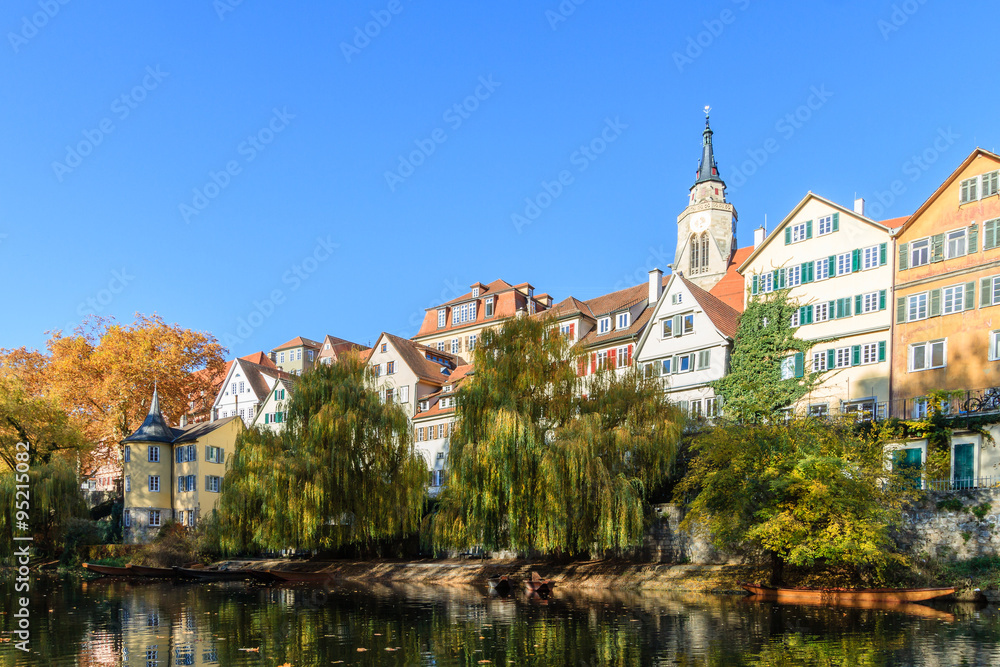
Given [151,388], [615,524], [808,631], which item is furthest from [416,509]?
[151,388]

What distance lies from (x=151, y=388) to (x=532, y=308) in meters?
34.9

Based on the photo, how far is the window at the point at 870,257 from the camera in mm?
46688

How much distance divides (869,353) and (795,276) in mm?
6283

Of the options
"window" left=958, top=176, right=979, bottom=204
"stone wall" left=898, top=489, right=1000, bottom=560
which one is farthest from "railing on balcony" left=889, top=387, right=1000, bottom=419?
"window" left=958, top=176, right=979, bottom=204

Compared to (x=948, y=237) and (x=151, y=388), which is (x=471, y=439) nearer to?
(x=948, y=237)

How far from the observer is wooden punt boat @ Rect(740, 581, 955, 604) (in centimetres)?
3312

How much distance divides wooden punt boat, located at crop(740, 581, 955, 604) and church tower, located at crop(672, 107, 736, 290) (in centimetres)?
5230

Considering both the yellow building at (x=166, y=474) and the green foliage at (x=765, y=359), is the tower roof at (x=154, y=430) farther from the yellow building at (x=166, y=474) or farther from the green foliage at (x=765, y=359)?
the green foliage at (x=765, y=359)

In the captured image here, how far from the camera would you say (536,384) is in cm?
4425

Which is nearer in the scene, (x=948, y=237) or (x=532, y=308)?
(x=948, y=237)

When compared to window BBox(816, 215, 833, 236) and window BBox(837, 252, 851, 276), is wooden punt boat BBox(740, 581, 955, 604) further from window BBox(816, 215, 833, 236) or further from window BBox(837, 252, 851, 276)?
window BBox(816, 215, 833, 236)

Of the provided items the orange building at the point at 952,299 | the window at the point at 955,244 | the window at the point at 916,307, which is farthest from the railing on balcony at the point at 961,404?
the window at the point at 955,244

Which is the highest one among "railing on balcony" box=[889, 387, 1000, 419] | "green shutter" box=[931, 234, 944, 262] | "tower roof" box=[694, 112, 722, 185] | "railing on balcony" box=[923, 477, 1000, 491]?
"tower roof" box=[694, 112, 722, 185]

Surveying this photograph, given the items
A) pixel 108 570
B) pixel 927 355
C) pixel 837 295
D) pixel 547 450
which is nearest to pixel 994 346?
pixel 927 355
